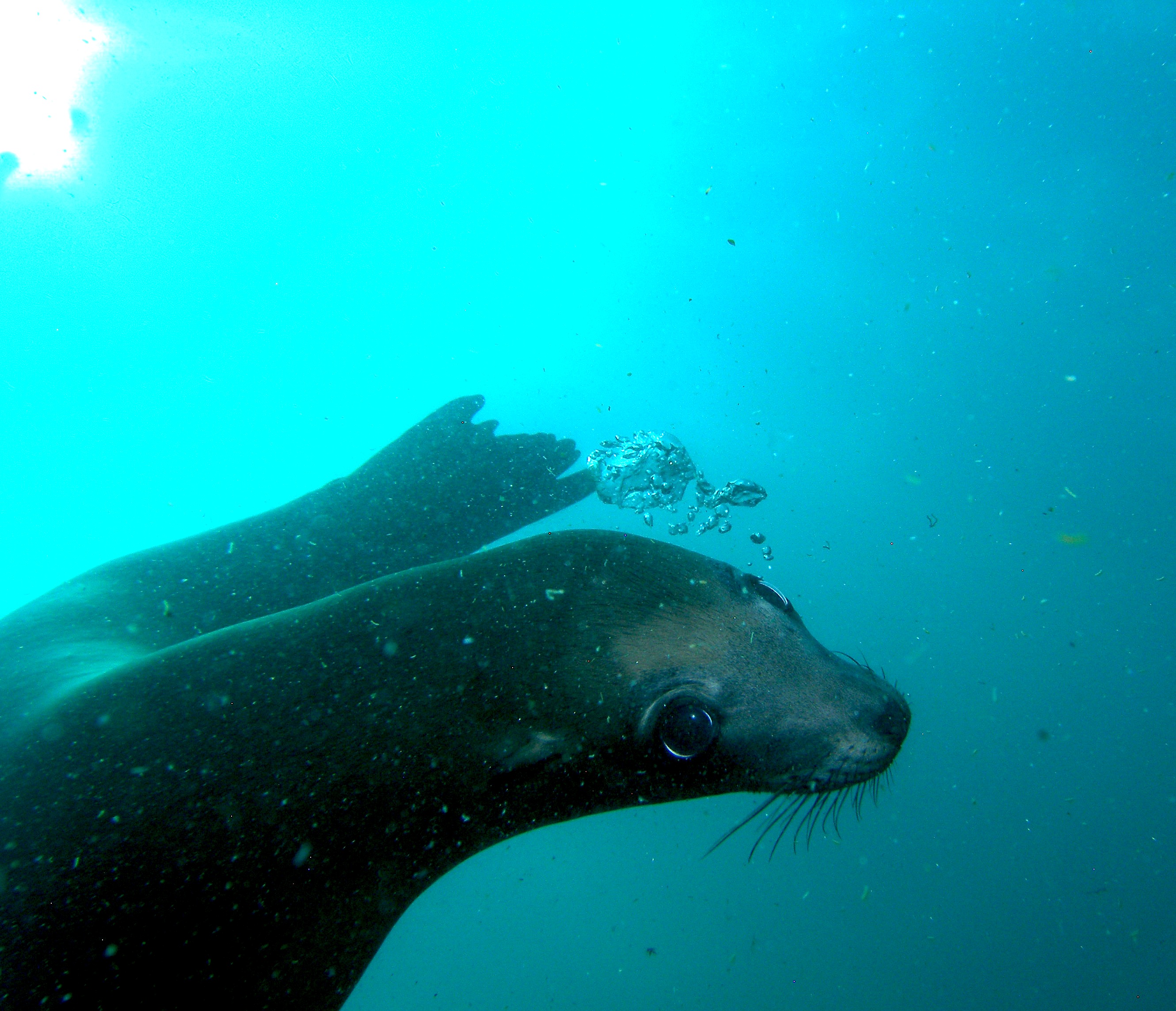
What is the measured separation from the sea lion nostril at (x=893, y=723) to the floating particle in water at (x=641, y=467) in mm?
6705

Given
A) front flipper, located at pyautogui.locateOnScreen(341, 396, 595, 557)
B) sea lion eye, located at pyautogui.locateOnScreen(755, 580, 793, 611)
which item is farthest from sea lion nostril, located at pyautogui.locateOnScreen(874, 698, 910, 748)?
front flipper, located at pyautogui.locateOnScreen(341, 396, 595, 557)

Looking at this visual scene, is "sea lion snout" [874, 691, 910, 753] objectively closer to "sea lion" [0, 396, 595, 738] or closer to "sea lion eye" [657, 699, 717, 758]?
"sea lion eye" [657, 699, 717, 758]

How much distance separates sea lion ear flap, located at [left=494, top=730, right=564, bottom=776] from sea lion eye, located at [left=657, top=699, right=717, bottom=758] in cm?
33

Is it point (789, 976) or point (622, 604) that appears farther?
point (789, 976)

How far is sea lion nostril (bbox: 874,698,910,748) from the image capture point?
198 cm

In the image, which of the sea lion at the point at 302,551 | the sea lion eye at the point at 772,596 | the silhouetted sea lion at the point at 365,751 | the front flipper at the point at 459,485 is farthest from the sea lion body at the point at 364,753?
the front flipper at the point at 459,485

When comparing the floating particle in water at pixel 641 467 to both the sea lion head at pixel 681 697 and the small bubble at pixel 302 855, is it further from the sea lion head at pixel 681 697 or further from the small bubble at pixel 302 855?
the small bubble at pixel 302 855

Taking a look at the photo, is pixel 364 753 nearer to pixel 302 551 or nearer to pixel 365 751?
pixel 365 751

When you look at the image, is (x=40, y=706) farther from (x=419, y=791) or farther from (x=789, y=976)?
(x=789, y=976)

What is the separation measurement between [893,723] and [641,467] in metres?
6.96

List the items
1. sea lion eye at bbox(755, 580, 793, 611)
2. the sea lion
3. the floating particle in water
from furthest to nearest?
the floating particle in water
the sea lion
sea lion eye at bbox(755, 580, 793, 611)

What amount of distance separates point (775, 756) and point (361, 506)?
11.4ft

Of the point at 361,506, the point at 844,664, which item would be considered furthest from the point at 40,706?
the point at 844,664

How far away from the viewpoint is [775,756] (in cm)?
188
